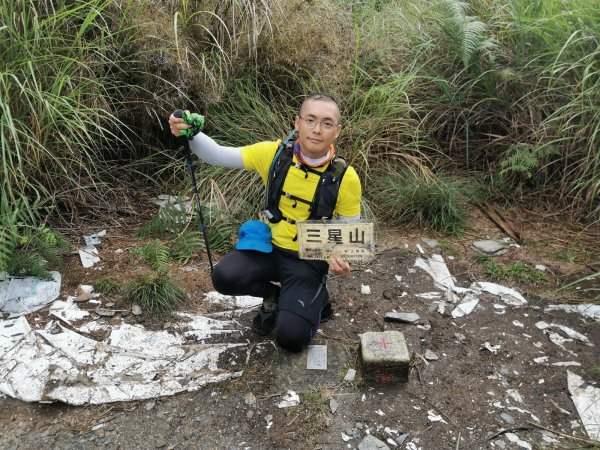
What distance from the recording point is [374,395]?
2.43 meters

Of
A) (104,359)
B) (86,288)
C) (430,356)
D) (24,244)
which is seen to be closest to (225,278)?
(104,359)

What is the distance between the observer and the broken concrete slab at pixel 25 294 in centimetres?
282

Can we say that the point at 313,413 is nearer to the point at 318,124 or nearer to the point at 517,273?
the point at 318,124

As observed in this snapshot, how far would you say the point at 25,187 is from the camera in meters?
3.28

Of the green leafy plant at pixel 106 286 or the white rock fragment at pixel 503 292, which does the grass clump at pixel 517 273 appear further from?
the green leafy plant at pixel 106 286

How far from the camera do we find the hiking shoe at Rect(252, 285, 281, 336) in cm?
277

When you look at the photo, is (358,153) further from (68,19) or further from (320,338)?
(68,19)

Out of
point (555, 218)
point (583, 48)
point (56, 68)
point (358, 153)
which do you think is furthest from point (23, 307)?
point (583, 48)

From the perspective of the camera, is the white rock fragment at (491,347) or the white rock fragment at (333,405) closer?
the white rock fragment at (333,405)

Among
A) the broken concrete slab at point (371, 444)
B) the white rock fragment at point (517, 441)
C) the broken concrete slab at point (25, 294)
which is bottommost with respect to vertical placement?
the white rock fragment at point (517, 441)

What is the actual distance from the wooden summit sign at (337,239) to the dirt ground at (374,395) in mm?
595

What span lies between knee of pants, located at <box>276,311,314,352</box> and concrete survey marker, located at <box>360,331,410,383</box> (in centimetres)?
28

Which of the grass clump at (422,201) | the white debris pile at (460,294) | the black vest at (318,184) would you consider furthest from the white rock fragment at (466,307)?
the black vest at (318,184)

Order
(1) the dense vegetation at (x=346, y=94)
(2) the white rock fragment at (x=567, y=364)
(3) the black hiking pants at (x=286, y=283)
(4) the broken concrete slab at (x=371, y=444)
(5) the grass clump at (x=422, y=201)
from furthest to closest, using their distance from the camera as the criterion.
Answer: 1. (5) the grass clump at (x=422, y=201)
2. (1) the dense vegetation at (x=346, y=94)
3. (2) the white rock fragment at (x=567, y=364)
4. (3) the black hiking pants at (x=286, y=283)
5. (4) the broken concrete slab at (x=371, y=444)
